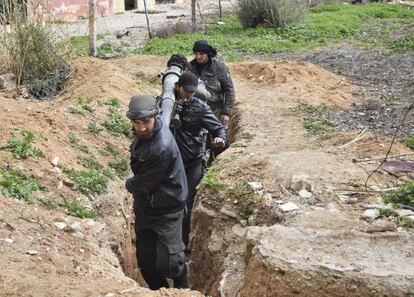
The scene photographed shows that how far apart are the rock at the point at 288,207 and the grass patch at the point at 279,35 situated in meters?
9.22

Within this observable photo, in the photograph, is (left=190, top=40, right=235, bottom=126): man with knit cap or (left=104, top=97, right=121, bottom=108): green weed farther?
(left=104, top=97, right=121, bottom=108): green weed

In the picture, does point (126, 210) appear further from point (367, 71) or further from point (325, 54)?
point (325, 54)

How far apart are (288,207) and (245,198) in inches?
23.2

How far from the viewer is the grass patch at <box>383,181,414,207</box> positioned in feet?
19.2

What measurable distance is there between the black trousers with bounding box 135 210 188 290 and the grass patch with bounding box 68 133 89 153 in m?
A: 1.97

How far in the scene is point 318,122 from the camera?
9.39 metres

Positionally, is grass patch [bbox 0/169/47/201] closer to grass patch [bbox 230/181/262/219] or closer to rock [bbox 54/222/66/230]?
rock [bbox 54/222/66/230]

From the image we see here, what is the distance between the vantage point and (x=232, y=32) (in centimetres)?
1938

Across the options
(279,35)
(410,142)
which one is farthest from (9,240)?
(279,35)

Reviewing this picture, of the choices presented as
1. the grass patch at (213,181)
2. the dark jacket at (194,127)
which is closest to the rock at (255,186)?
the grass patch at (213,181)

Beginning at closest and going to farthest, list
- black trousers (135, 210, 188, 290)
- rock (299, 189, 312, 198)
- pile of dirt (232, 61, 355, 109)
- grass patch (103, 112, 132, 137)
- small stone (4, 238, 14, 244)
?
small stone (4, 238, 14, 244)
black trousers (135, 210, 188, 290)
rock (299, 189, 312, 198)
grass patch (103, 112, 132, 137)
pile of dirt (232, 61, 355, 109)

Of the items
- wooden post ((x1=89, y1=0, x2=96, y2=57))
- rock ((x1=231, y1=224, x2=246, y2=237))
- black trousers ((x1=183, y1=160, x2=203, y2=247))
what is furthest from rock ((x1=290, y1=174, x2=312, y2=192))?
wooden post ((x1=89, y1=0, x2=96, y2=57))

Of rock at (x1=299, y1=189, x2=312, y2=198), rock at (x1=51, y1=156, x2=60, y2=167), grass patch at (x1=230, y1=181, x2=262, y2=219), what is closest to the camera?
rock at (x1=299, y1=189, x2=312, y2=198)

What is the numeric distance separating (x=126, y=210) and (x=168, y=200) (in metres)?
1.76
